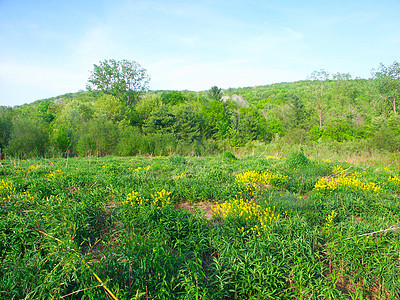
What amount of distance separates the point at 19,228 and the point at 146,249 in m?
1.82

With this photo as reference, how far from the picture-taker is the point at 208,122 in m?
43.6

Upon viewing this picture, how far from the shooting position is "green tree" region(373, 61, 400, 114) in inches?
1469

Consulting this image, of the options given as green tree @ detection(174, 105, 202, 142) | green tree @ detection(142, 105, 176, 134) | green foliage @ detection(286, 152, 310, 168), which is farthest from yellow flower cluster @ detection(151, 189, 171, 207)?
green tree @ detection(174, 105, 202, 142)

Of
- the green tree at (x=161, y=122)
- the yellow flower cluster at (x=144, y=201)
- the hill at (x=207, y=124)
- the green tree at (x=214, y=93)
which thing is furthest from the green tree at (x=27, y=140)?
the green tree at (x=214, y=93)

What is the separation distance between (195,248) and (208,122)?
134ft

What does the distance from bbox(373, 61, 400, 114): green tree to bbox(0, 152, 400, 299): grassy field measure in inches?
1639

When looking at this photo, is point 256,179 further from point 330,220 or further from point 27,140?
point 27,140

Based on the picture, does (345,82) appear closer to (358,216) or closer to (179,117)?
(179,117)

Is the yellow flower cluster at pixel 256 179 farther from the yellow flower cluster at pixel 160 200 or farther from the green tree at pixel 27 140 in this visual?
the green tree at pixel 27 140

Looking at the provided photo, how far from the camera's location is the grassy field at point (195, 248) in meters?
2.45

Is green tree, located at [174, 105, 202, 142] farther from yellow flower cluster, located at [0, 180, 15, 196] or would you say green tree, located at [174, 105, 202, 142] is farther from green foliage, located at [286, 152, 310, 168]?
yellow flower cluster, located at [0, 180, 15, 196]

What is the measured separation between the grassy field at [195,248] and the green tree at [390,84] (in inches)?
1639

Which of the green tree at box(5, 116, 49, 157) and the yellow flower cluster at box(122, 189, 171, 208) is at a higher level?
the green tree at box(5, 116, 49, 157)

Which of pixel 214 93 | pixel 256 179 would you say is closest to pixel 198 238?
pixel 256 179
